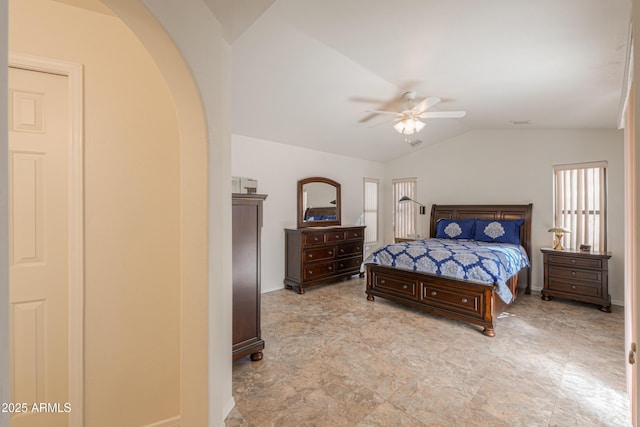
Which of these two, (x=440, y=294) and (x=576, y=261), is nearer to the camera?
(x=440, y=294)

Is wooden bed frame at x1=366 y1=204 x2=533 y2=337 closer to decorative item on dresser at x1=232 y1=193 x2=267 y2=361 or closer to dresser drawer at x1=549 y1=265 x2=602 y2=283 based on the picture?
dresser drawer at x1=549 y1=265 x2=602 y2=283

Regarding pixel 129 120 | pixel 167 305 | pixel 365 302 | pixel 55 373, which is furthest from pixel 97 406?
pixel 365 302

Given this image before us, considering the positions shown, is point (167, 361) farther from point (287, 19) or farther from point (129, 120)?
point (287, 19)

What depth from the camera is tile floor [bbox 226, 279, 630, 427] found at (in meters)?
1.80

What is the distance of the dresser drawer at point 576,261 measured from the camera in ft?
12.0

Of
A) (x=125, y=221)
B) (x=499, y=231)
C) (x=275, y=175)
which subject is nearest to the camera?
(x=125, y=221)

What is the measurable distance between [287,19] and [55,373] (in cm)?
267

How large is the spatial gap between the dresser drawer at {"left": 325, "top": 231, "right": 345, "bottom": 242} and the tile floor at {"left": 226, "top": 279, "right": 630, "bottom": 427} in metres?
1.44

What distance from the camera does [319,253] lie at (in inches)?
181

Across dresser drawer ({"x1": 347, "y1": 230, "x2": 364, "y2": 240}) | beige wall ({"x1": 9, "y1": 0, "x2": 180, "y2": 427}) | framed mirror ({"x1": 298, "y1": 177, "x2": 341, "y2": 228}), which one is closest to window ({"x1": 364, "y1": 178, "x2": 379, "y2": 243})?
dresser drawer ({"x1": 347, "y1": 230, "x2": 364, "y2": 240})

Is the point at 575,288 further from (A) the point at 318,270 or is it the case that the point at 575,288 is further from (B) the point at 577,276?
(A) the point at 318,270

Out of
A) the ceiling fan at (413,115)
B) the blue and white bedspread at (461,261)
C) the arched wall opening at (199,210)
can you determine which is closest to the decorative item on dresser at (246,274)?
the arched wall opening at (199,210)

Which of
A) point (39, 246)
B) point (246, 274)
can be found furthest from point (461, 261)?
point (39, 246)

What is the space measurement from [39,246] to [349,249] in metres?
4.21
